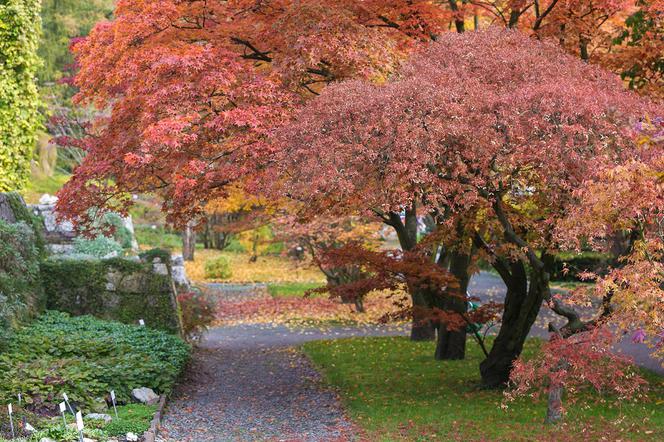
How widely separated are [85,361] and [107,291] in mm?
3871

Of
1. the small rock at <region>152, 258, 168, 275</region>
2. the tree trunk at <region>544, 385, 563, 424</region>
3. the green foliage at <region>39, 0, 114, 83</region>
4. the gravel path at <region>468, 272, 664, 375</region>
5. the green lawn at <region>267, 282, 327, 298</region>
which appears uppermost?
the green foliage at <region>39, 0, 114, 83</region>

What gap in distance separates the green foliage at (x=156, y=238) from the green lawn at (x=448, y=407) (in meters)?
20.1

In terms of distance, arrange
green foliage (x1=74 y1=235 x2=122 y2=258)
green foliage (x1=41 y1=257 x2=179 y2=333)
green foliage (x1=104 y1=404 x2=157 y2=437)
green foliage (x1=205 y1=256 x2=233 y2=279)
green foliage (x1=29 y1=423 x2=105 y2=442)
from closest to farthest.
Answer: green foliage (x1=29 y1=423 x2=105 y2=442) < green foliage (x1=104 y1=404 x2=157 y2=437) < green foliage (x1=41 y1=257 x2=179 y2=333) < green foliage (x1=74 y1=235 x2=122 y2=258) < green foliage (x1=205 y1=256 x2=233 y2=279)

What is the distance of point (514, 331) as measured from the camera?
11.2 meters

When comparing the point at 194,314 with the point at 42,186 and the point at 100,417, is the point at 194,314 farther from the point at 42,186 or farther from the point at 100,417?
the point at 42,186

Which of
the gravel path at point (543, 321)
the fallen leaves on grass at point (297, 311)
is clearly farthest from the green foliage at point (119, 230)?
the gravel path at point (543, 321)

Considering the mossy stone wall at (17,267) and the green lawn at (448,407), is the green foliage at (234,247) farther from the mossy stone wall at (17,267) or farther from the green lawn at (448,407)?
the mossy stone wall at (17,267)

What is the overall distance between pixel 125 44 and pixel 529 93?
17.9 ft

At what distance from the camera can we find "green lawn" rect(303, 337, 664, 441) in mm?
8578

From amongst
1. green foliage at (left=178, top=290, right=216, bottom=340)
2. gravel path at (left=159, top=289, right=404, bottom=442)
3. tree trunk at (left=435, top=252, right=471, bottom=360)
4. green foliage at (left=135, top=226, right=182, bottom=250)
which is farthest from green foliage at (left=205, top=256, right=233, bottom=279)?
tree trunk at (left=435, top=252, right=471, bottom=360)

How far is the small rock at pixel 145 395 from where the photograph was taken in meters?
9.59

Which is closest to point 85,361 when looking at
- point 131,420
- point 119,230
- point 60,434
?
point 131,420

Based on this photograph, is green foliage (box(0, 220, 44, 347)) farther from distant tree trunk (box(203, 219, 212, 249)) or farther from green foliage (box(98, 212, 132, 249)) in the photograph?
distant tree trunk (box(203, 219, 212, 249))

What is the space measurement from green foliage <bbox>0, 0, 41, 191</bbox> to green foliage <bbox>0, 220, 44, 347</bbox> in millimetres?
4022
